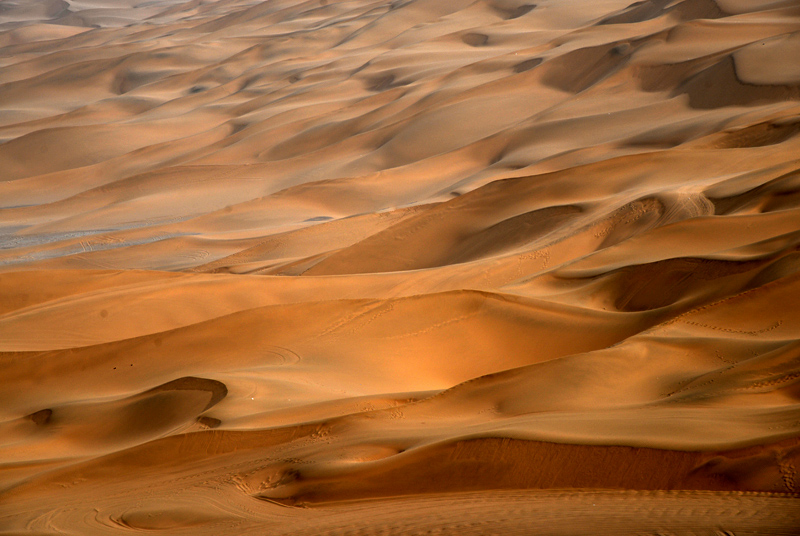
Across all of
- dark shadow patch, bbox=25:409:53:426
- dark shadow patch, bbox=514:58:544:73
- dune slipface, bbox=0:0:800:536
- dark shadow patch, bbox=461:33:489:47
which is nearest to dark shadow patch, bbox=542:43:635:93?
dune slipface, bbox=0:0:800:536

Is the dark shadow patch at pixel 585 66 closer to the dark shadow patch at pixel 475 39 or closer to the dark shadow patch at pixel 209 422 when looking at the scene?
the dark shadow patch at pixel 475 39

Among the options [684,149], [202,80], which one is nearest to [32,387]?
[684,149]

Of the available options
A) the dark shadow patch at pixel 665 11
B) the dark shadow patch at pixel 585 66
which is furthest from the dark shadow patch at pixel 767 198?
the dark shadow patch at pixel 665 11

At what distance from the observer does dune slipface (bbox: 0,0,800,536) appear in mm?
2779

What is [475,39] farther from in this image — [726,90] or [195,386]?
[195,386]

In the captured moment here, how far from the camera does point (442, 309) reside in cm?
536

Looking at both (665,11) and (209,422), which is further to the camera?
(665,11)

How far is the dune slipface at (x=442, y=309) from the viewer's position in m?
2.78

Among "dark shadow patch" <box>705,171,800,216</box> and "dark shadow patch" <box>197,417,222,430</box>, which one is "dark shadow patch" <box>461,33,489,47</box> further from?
"dark shadow patch" <box>197,417,222,430</box>

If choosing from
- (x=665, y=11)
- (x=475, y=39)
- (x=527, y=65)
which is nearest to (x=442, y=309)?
(x=527, y=65)

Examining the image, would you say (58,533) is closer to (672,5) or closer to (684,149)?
(684,149)

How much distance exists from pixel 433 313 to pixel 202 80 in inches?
795

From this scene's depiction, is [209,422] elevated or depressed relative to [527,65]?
elevated

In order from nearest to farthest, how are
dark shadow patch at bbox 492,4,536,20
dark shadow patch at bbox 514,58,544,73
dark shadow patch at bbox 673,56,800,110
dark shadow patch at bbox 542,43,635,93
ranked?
dark shadow patch at bbox 673,56,800,110 < dark shadow patch at bbox 542,43,635,93 < dark shadow patch at bbox 514,58,544,73 < dark shadow patch at bbox 492,4,536,20
